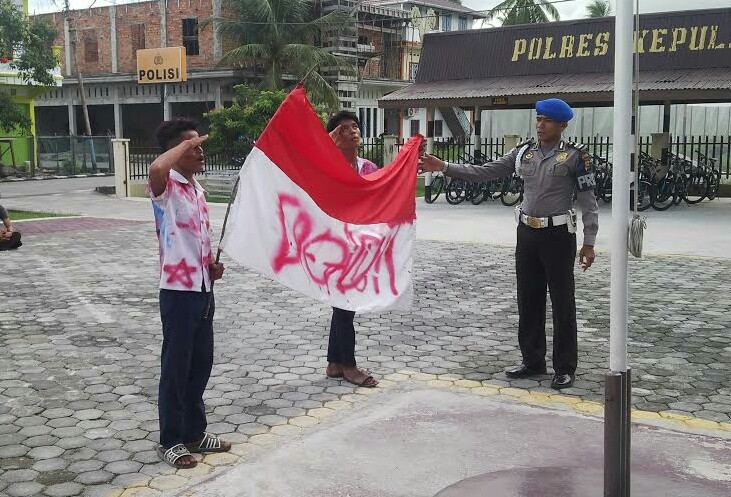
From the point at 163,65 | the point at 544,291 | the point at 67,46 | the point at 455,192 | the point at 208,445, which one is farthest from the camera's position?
the point at 67,46

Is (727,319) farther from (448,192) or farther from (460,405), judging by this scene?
(448,192)

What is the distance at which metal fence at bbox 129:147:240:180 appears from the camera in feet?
79.4

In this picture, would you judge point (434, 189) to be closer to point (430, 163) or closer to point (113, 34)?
point (430, 163)

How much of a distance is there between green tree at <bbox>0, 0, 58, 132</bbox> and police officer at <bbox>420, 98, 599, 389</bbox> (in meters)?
22.9

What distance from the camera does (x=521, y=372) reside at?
5.82 m

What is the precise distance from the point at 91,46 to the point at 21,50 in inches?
843

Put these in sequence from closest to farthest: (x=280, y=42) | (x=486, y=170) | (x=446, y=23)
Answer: (x=486, y=170) < (x=280, y=42) < (x=446, y=23)

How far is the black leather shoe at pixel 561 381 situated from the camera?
18.2 feet

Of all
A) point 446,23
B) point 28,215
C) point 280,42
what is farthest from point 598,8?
point 28,215

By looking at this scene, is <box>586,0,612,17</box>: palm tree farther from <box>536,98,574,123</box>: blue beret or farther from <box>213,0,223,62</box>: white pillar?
<box>536,98,574,123</box>: blue beret

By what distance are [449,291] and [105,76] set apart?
40.5 meters

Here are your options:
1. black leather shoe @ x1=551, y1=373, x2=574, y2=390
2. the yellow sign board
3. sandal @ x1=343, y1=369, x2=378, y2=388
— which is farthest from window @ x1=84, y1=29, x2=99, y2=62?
black leather shoe @ x1=551, y1=373, x2=574, y2=390

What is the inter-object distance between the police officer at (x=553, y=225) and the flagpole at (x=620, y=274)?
1.94 metres

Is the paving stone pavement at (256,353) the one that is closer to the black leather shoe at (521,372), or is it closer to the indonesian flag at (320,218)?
the black leather shoe at (521,372)
